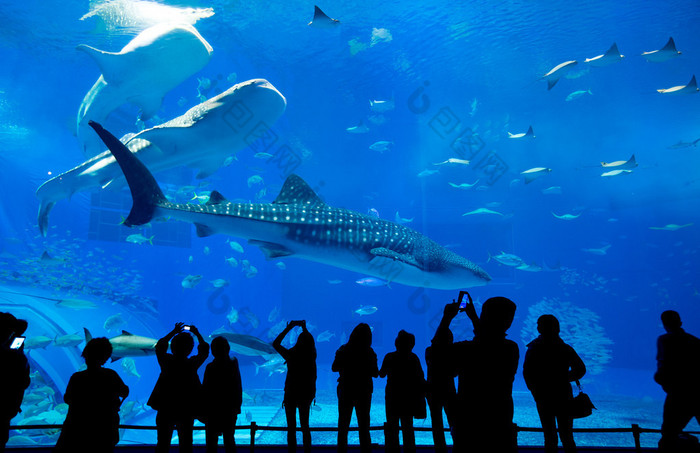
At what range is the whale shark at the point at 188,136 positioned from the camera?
454cm

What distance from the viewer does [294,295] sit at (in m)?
28.9

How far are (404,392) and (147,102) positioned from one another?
6012mm

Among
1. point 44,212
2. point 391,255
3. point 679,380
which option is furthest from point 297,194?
point 679,380

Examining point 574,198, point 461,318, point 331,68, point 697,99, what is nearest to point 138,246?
point 331,68

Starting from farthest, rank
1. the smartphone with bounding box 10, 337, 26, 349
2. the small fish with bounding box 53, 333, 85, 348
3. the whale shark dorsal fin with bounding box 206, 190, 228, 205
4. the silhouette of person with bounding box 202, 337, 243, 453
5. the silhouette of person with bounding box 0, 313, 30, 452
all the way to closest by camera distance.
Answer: the small fish with bounding box 53, 333, 85, 348 < the whale shark dorsal fin with bounding box 206, 190, 228, 205 < the silhouette of person with bounding box 202, 337, 243, 453 < the smartphone with bounding box 10, 337, 26, 349 < the silhouette of person with bounding box 0, 313, 30, 452

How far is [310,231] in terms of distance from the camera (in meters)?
4.36

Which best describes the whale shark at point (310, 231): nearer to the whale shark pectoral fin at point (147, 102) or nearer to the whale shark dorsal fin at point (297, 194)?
the whale shark dorsal fin at point (297, 194)

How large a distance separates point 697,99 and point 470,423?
61.5ft

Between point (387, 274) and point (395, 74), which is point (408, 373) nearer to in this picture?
point (387, 274)

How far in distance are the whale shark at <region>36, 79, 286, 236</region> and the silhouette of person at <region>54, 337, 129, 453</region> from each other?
10.3 ft

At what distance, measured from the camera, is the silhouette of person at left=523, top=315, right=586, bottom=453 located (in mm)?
2340

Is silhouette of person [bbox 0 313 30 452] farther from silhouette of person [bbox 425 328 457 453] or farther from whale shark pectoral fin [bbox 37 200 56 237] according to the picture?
whale shark pectoral fin [bbox 37 200 56 237]

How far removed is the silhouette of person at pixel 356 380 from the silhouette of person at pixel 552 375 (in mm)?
1027

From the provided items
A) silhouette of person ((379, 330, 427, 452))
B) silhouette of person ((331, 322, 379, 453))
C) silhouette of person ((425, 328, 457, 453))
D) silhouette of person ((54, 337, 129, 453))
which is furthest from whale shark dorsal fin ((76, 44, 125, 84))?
silhouette of person ((425, 328, 457, 453))
